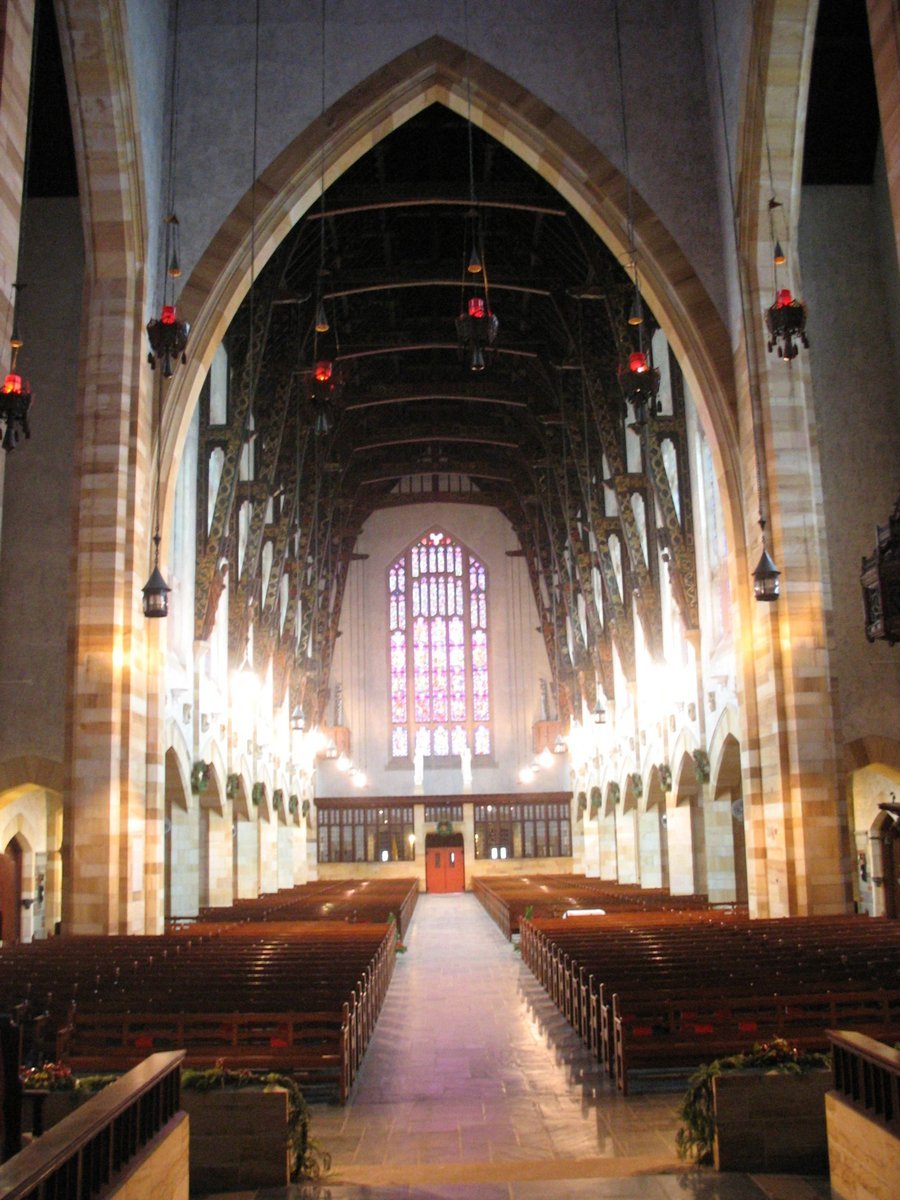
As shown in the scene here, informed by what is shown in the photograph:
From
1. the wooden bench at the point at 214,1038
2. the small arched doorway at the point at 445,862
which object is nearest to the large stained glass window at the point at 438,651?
the small arched doorway at the point at 445,862

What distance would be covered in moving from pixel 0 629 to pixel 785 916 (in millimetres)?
11337

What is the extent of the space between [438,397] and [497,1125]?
24.2 m

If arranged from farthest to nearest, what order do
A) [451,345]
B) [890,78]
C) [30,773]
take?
[451,345] → [30,773] → [890,78]

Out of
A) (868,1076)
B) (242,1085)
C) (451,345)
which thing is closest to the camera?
(868,1076)

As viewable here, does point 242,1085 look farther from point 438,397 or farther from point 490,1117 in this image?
point 438,397

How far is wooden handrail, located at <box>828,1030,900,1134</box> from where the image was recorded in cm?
477

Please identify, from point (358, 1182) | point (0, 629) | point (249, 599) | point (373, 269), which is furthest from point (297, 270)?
point (358, 1182)

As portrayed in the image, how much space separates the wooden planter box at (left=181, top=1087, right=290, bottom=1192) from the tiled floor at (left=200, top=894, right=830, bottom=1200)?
13cm

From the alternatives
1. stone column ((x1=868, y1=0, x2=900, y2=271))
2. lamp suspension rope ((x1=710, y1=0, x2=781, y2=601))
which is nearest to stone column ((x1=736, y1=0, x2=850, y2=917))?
lamp suspension rope ((x1=710, y1=0, x2=781, y2=601))

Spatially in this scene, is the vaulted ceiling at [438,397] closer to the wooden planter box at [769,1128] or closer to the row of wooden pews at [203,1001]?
the row of wooden pews at [203,1001]

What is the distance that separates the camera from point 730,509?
16234mm

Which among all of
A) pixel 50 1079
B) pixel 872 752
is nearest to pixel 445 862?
pixel 872 752

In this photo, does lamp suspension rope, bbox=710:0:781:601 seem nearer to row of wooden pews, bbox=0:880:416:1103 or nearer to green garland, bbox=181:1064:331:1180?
row of wooden pews, bbox=0:880:416:1103

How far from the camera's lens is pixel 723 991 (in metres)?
8.58
